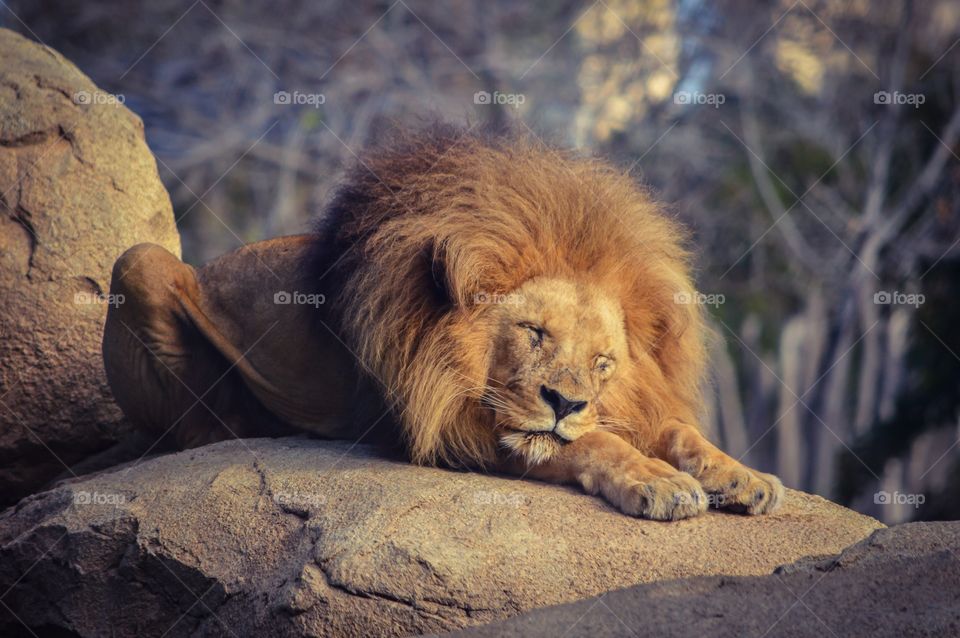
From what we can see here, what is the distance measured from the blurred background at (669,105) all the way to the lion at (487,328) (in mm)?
Result: 9008

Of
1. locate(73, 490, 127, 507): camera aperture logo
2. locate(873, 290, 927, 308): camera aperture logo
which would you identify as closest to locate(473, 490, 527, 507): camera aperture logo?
locate(73, 490, 127, 507): camera aperture logo

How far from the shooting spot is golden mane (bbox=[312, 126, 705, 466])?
5.18 meters

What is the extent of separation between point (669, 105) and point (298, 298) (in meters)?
11.7

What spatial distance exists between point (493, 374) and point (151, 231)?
311cm

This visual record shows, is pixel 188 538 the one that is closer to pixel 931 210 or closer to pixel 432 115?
pixel 432 115

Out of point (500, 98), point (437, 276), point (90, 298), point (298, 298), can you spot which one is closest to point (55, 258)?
point (90, 298)

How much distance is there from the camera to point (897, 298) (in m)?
13.1

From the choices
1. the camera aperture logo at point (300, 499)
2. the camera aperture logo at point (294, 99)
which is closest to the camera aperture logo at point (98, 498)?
the camera aperture logo at point (300, 499)

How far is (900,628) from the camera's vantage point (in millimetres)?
3703

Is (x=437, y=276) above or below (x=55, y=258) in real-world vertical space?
above

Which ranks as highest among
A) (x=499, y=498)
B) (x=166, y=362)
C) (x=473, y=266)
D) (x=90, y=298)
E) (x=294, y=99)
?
(x=294, y=99)

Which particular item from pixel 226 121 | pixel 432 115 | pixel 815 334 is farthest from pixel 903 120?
pixel 432 115

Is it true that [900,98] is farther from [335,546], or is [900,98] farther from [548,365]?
[335,546]

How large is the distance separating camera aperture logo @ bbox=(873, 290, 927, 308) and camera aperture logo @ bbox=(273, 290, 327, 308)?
8026 millimetres
